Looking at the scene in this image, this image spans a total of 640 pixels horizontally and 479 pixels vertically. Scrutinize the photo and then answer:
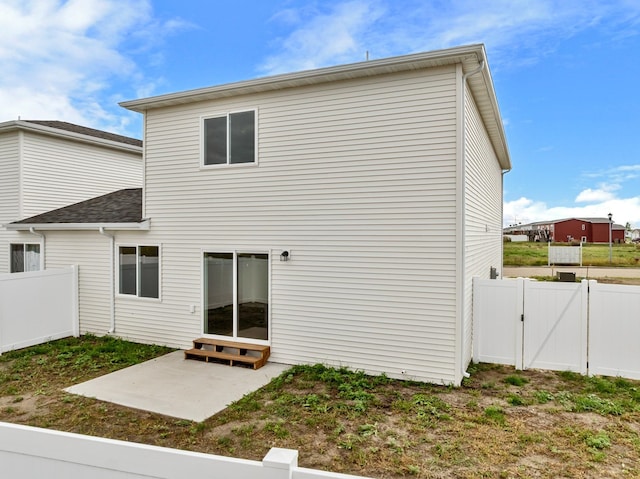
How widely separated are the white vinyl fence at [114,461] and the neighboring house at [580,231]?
169 ft

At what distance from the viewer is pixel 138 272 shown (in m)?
8.54

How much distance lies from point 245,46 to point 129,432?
1235 cm

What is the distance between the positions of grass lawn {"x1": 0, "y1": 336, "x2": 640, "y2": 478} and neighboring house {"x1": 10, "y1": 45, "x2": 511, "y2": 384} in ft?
2.57

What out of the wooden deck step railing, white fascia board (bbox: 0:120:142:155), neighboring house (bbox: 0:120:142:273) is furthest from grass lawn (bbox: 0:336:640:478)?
white fascia board (bbox: 0:120:142:155)

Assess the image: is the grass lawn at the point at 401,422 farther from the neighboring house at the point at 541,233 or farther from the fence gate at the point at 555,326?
the neighboring house at the point at 541,233

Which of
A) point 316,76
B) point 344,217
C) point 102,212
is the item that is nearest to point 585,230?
point 344,217

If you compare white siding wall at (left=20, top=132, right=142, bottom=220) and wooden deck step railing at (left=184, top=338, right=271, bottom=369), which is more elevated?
white siding wall at (left=20, top=132, right=142, bottom=220)

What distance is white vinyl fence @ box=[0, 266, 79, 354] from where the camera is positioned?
775 cm

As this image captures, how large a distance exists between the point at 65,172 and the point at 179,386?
946 cm

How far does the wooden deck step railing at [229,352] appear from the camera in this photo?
6.95 metres

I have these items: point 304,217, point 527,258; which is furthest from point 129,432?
point 527,258

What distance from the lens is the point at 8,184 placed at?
36.4 ft

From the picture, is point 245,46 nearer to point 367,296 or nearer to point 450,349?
point 367,296

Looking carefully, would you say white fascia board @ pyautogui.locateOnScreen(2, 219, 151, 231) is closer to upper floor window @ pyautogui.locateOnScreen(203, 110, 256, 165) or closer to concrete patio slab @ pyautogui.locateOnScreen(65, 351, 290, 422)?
upper floor window @ pyautogui.locateOnScreen(203, 110, 256, 165)
